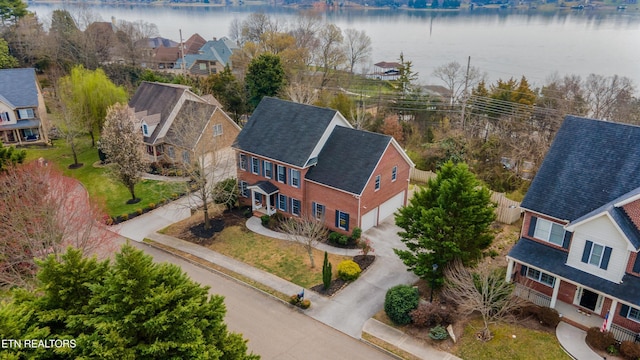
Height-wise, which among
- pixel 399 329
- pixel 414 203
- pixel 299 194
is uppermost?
pixel 414 203

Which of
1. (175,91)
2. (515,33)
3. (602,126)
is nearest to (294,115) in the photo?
(175,91)

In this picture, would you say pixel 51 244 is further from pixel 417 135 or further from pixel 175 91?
pixel 417 135

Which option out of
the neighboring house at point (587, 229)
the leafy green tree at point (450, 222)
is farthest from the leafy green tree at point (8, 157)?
the neighboring house at point (587, 229)

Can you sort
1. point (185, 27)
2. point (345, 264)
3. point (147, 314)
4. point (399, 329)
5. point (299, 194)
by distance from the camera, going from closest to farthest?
point (147, 314) → point (399, 329) → point (345, 264) → point (299, 194) → point (185, 27)

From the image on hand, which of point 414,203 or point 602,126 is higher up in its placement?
point 602,126

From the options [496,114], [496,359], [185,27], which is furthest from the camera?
[185,27]

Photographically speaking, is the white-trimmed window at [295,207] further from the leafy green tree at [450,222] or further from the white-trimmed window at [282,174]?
the leafy green tree at [450,222]
